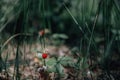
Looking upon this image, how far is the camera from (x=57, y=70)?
1398 millimetres

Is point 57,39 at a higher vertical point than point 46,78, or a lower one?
higher

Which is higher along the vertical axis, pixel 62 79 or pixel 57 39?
pixel 57 39

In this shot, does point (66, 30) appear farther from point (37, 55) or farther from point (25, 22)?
point (25, 22)

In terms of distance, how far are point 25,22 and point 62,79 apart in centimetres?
37

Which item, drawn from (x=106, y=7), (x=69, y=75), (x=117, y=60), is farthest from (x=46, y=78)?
(x=117, y=60)

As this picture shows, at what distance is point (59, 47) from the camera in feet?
7.63

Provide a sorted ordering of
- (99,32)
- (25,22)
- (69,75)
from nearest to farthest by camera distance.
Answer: (25,22) → (69,75) → (99,32)

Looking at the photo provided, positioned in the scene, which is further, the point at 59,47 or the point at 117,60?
the point at 59,47

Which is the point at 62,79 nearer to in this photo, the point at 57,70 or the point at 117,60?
the point at 57,70

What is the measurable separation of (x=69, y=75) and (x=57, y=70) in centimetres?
19

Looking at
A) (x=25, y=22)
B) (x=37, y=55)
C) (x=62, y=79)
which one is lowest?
(x=62, y=79)

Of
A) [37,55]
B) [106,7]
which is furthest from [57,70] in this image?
[106,7]

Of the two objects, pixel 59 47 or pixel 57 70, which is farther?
pixel 59 47

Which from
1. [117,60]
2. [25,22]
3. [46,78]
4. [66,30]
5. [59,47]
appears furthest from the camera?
[66,30]
